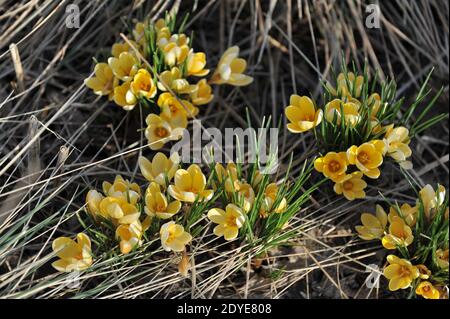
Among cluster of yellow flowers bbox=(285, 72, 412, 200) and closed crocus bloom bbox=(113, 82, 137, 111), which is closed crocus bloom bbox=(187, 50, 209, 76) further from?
cluster of yellow flowers bbox=(285, 72, 412, 200)

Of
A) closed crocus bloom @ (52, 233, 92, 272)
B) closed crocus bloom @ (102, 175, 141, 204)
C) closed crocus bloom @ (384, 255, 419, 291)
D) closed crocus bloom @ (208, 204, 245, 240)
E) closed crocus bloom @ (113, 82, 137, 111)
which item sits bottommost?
closed crocus bloom @ (384, 255, 419, 291)

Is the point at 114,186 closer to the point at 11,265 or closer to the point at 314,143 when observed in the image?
the point at 11,265

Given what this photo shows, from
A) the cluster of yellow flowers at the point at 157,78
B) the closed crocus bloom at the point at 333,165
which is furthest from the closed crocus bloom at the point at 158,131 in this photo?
the closed crocus bloom at the point at 333,165

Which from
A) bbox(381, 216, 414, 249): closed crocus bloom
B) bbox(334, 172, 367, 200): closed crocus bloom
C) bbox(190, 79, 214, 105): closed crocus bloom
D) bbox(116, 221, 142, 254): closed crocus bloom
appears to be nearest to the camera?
bbox(116, 221, 142, 254): closed crocus bloom

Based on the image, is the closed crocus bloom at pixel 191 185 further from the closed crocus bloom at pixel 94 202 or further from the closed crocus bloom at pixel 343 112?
the closed crocus bloom at pixel 343 112

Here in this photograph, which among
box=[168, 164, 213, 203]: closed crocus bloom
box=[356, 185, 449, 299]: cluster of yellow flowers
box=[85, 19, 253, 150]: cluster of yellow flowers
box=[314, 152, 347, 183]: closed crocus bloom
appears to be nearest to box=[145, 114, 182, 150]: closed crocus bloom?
box=[85, 19, 253, 150]: cluster of yellow flowers

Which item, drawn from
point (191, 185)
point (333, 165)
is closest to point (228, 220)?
point (191, 185)

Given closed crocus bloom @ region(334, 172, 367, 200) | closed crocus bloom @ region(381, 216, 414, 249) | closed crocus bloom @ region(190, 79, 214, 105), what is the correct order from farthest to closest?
closed crocus bloom @ region(190, 79, 214, 105) → closed crocus bloom @ region(334, 172, 367, 200) → closed crocus bloom @ region(381, 216, 414, 249)
